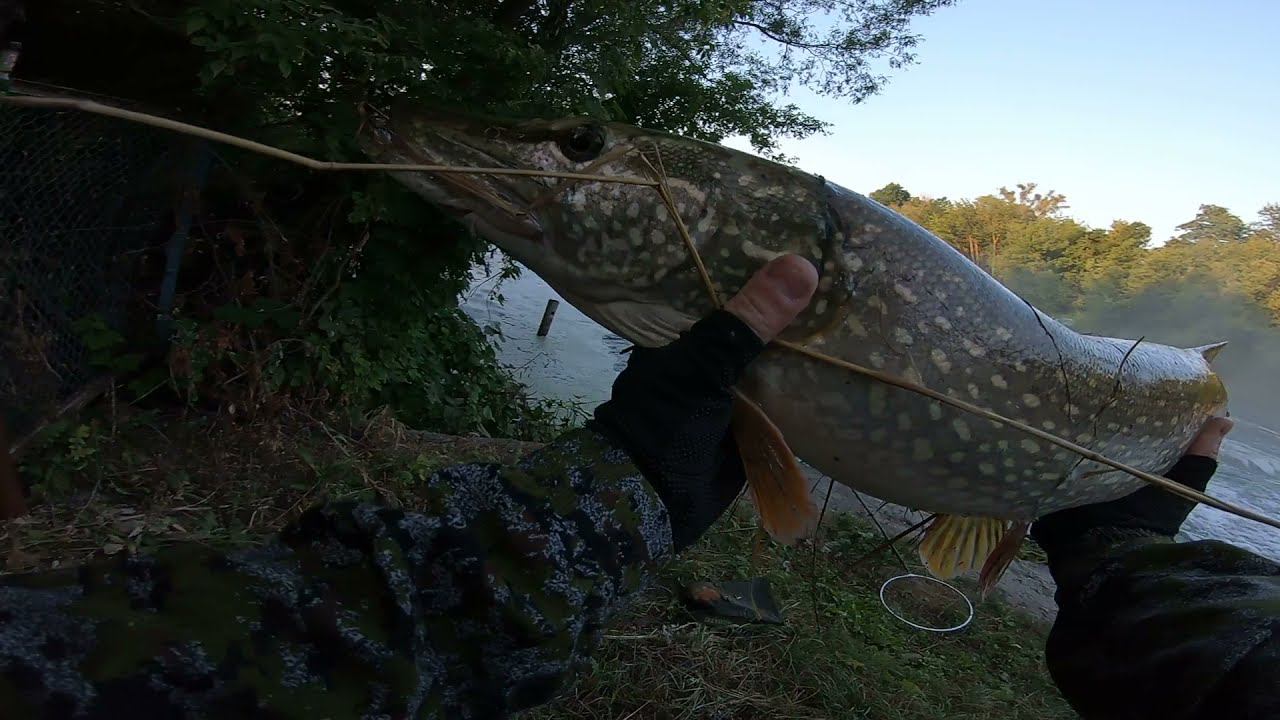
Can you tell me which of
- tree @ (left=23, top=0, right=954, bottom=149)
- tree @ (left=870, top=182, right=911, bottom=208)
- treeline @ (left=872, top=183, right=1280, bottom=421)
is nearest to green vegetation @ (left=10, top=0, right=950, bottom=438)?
tree @ (left=23, top=0, right=954, bottom=149)

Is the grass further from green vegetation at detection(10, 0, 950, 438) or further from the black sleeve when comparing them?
the black sleeve

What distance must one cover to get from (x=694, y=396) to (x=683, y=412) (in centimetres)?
4

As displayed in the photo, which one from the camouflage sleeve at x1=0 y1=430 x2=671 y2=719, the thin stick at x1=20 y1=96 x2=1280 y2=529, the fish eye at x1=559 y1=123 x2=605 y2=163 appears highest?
the fish eye at x1=559 y1=123 x2=605 y2=163

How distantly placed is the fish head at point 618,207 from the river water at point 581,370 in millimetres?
4126


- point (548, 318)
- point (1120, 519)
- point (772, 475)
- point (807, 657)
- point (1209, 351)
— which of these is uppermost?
point (1209, 351)

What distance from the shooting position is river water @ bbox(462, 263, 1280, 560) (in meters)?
7.18

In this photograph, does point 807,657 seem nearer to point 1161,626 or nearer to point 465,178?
point 1161,626

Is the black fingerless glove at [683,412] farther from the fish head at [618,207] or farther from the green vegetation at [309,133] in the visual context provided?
the green vegetation at [309,133]

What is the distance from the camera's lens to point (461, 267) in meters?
3.40

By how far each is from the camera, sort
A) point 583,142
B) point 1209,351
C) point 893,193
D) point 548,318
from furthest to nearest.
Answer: point 893,193, point 548,318, point 1209,351, point 583,142

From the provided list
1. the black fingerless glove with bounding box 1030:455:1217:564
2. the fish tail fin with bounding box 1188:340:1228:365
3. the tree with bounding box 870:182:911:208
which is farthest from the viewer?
the tree with bounding box 870:182:911:208

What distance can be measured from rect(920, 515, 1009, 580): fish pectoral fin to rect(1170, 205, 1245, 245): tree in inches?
1077

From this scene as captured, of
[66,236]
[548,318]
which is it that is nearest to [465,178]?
[66,236]

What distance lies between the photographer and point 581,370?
823 centimetres
